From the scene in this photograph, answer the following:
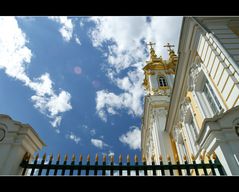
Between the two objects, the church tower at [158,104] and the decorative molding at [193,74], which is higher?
the church tower at [158,104]

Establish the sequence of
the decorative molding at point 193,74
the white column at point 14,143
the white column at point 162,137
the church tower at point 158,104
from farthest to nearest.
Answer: the church tower at point 158,104 < the white column at point 162,137 < the decorative molding at point 193,74 < the white column at point 14,143

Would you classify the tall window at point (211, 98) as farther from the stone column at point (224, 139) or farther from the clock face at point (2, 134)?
the clock face at point (2, 134)

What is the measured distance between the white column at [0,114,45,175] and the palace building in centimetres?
326

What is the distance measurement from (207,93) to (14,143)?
858 centimetres

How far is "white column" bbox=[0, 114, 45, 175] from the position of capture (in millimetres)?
4051

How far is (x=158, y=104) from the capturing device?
19.5 metres

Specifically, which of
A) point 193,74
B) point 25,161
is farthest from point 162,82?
point 25,161

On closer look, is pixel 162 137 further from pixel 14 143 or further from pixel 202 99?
pixel 14 143

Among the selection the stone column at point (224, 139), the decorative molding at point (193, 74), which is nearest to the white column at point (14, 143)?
the stone column at point (224, 139)

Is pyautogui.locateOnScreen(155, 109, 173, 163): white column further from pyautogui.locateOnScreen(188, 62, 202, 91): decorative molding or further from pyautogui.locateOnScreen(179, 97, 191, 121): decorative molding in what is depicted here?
pyautogui.locateOnScreen(188, 62, 202, 91): decorative molding

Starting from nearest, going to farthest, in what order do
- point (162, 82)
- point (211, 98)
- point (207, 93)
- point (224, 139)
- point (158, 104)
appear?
point (224, 139)
point (211, 98)
point (207, 93)
point (158, 104)
point (162, 82)

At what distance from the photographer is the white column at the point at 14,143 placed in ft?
13.3
